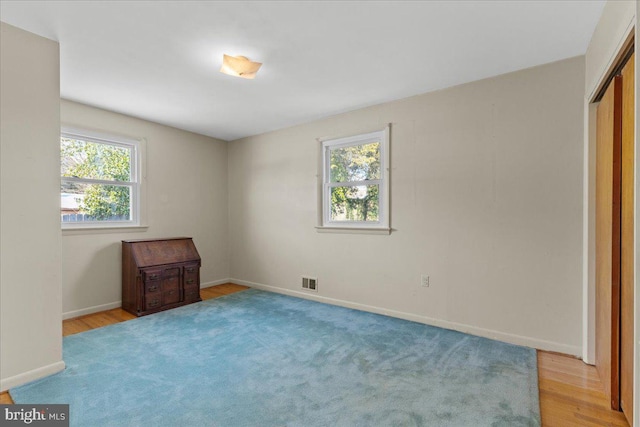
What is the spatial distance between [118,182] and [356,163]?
10.0 feet

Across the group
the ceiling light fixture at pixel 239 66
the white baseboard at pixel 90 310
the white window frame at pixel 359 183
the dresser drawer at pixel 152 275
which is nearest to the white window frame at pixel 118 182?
the dresser drawer at pixel 152 275

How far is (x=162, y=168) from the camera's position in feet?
14.8

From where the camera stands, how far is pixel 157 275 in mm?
3865

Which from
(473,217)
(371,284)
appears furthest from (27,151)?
(473,217)

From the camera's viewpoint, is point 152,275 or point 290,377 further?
point 152,275

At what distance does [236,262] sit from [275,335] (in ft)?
8.29

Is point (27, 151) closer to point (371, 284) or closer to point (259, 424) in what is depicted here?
point (259, 424)

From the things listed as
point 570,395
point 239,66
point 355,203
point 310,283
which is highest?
point 239,66

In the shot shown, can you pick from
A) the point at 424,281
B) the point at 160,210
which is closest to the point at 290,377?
the point at 424,281

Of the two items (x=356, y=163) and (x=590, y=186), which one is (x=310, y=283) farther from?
(x=590, y=186)

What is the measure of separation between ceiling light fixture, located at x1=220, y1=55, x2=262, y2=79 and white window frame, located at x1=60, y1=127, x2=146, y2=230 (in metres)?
2.18

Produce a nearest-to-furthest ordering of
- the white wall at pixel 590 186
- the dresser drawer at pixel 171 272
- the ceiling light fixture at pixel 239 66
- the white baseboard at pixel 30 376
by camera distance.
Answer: the white baseboard at pixel 30 376
the white wall at pixel 590 186
the ceiling light fixture at pixel 239 66
the dresser drawer at pixel 171 272

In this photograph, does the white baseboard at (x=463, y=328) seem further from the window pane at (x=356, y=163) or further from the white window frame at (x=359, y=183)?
the window pane at (x=356, y=163)

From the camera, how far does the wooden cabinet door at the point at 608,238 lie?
6.31 ft
